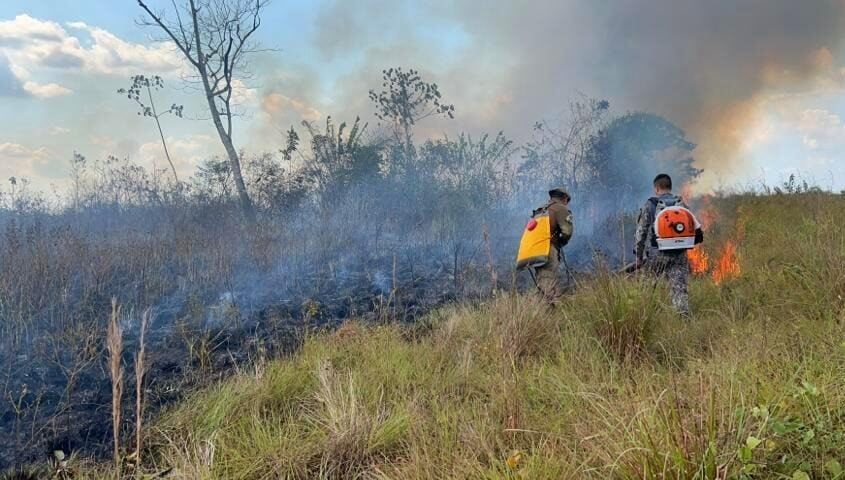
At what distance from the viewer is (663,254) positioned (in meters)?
5.50

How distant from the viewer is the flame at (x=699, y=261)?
760 cm

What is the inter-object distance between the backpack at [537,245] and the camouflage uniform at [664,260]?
3.29ft

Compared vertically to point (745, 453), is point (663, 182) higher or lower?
higher

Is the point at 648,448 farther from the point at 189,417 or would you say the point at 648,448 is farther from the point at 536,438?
the point at 189,417

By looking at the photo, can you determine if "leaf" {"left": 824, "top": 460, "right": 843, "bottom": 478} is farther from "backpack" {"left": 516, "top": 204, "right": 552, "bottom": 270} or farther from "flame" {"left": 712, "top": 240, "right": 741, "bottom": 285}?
"flame" {"left": 712, "top": 240, "right": 741, "bottom": 285}

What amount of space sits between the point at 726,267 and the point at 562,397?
204 inches

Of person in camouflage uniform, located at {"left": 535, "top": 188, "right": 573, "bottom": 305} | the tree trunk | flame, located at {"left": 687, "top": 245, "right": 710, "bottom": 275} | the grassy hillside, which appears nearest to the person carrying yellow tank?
person in camouflage uniform, located at {"left": 535, "top": 188, "right": 573, "bottom": 305}

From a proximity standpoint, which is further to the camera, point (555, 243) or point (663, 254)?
point (555, 243)

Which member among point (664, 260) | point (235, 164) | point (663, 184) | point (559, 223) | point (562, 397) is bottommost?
point (562, 397)

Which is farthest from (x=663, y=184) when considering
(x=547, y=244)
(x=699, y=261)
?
(x=699, y=261)

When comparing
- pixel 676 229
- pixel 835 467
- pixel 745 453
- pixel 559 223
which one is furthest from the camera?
pixel 559 223

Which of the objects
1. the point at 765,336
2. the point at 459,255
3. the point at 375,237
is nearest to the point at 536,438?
the point at 765,336

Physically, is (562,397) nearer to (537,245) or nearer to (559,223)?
(537,245)

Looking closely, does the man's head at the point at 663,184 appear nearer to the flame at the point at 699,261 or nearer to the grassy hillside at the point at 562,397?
the grassy hillside at the point at 562,397
